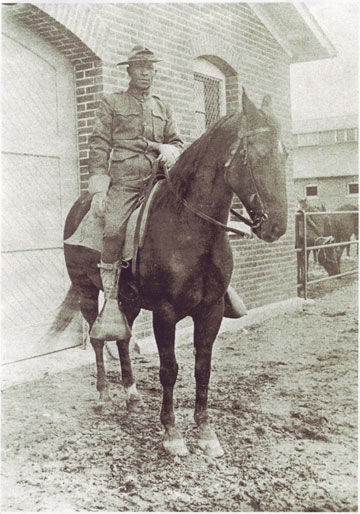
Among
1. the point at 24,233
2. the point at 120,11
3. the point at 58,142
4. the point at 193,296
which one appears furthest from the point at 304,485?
the point at 120,11

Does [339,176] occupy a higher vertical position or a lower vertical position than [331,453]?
higher

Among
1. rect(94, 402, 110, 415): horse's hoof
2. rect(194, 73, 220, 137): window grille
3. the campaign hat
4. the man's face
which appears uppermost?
rect(194, 73, 220, 137): window grille

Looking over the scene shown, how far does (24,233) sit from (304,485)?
9.52ft

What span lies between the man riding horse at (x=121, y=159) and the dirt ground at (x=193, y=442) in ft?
2.71

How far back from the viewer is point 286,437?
3.50 m

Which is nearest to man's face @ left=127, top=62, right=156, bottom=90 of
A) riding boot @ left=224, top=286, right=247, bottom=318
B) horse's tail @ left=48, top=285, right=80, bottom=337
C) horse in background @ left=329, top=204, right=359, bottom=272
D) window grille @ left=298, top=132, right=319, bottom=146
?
riding boot @ left=224, top=286, right=247, bottom=318

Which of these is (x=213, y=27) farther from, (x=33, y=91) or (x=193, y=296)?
(x=193, y=296)

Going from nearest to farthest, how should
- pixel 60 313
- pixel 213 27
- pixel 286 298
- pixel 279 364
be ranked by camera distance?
1. pixel 60 313
2. pixel 279 364
3. pixel 213 27
4. pixel 286 298

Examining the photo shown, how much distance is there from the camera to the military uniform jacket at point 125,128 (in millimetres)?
3482

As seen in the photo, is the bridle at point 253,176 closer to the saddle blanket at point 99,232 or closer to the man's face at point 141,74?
the saddle blanket at point 99,232

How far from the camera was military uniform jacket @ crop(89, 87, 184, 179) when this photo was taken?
3482 millimetres

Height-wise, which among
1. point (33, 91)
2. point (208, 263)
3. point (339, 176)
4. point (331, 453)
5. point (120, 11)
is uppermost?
point (120, 11)

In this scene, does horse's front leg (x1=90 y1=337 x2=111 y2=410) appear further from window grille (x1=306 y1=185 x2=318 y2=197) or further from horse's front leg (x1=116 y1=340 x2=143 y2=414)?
window grille (x1=306 y1=185 x2=318 y2=197)

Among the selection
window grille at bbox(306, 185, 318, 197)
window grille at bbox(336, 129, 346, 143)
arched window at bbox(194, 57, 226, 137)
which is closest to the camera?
window grille at bbox(336, 129, 346, 143)
